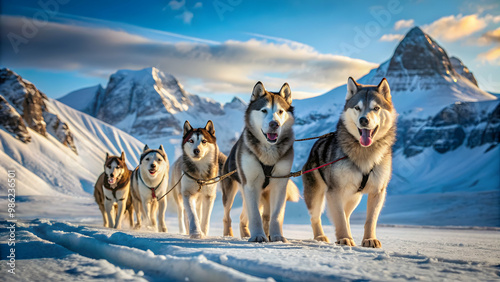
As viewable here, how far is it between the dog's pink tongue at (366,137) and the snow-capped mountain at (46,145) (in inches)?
1955

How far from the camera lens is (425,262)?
169 inches

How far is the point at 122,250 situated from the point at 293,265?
201 cm

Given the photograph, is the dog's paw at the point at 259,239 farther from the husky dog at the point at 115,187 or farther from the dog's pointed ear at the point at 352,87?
the husky dog at the point at 115,187

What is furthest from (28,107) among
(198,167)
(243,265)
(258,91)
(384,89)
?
(243,265)

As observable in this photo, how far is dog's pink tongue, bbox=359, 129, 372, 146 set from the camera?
219 inches

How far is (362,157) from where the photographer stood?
19.0 ft

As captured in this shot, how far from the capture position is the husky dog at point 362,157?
5.68 meters

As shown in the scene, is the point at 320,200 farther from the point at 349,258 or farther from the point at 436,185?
the point at 436,185

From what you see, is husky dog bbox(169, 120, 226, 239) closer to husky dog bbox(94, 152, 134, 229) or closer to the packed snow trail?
the packed snow trail

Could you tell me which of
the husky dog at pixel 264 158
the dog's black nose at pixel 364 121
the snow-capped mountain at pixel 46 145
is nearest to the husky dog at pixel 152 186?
the husky dog at pixel 264 158

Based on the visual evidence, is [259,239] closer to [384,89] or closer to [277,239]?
[277,239]

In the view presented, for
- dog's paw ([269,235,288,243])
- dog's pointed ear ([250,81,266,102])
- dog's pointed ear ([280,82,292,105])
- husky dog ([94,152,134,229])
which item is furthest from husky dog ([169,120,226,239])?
husky dog ([94,152,134,229])

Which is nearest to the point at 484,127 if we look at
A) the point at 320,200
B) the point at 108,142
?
the point at 108,142

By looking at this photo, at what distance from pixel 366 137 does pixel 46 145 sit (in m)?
83.9
